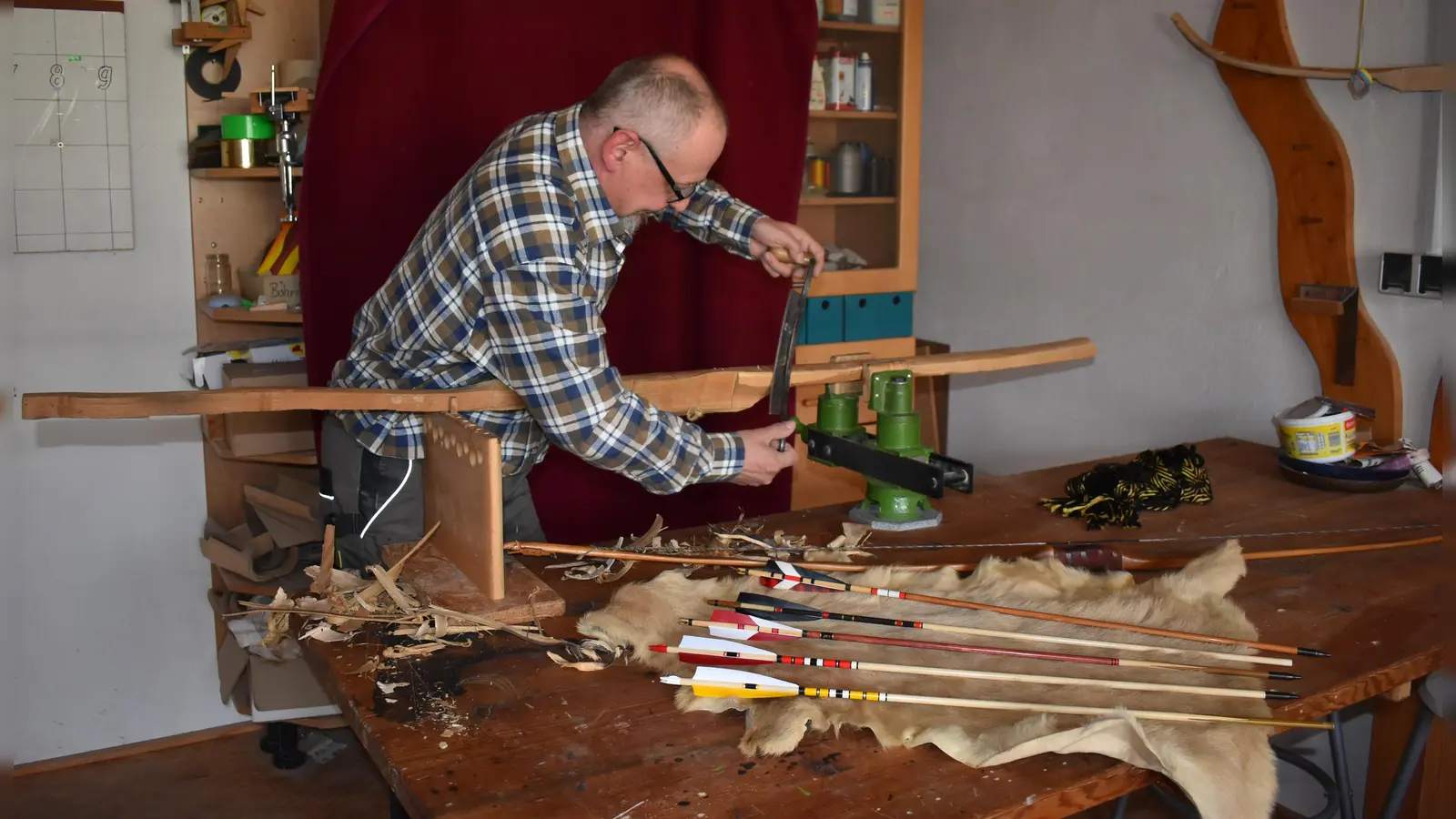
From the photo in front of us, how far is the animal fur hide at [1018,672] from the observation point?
136 cm

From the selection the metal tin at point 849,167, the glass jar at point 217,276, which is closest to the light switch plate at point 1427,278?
the metal tin at point 849,167

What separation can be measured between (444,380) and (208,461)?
1.42 meters

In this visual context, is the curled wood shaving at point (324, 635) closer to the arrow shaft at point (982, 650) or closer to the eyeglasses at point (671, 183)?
the arrow shaft at point (982, 650)

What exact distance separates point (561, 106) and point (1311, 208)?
1755 mm

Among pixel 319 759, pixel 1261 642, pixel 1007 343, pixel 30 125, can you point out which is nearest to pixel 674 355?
pixel 1007 343

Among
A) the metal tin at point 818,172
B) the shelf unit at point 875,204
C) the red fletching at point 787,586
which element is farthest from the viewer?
the metal tin at point 818,172

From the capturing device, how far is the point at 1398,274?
8.48ft

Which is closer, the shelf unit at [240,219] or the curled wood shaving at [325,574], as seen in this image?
the curled wood shaving at [325,574]

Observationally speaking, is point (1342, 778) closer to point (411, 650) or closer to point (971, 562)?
point (971, 562)

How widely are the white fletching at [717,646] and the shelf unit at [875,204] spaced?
210 cm

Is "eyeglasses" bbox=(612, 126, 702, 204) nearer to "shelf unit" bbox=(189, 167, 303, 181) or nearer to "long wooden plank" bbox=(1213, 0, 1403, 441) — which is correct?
"shelf unit" bbox=(189, 167, 303, 181)

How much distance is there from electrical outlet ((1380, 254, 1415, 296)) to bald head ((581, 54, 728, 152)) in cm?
152

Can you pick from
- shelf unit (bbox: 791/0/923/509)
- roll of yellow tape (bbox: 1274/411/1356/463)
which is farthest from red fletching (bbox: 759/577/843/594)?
shelf unit (bbox: 791/0/923/509)

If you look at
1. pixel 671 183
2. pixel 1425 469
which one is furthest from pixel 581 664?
pixel 1425 469
